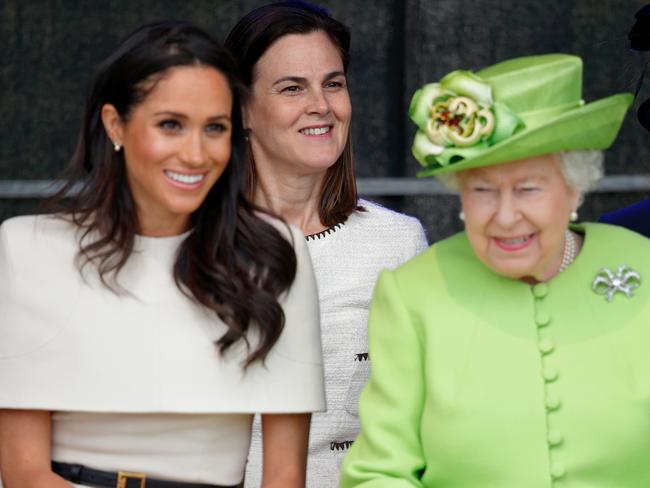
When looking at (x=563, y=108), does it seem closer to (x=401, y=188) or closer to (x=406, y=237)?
(x=406, y=237)

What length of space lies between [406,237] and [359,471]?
1.22 meters

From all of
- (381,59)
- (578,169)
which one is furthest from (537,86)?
(381,59)

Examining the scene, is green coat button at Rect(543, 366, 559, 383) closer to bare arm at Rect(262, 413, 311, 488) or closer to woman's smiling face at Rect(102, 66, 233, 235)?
bare arm at Rect(262, 413, 311, 488)

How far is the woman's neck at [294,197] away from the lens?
466cm

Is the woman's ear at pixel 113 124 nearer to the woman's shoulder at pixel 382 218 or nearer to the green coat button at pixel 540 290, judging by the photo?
the green coat button at pixel 540 290

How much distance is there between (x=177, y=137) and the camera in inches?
142

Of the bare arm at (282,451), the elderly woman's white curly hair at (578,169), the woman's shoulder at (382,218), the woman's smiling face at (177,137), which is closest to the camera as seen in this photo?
the elderly woman's white curly hair at (578,169)

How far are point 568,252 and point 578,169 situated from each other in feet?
0.73

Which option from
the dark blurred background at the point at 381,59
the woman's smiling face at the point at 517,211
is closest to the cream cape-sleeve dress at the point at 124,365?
the woman's smiling face at the point at 517,211

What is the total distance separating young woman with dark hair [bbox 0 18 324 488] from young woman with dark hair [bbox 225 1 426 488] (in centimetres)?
75

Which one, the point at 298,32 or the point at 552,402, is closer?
the point at 552,402

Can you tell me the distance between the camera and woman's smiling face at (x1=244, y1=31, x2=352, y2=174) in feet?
15.0

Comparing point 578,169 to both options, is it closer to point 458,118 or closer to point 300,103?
point 458,118

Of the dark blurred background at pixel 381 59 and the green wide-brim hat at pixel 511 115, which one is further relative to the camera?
the dark blurred background at pixel 381 59
